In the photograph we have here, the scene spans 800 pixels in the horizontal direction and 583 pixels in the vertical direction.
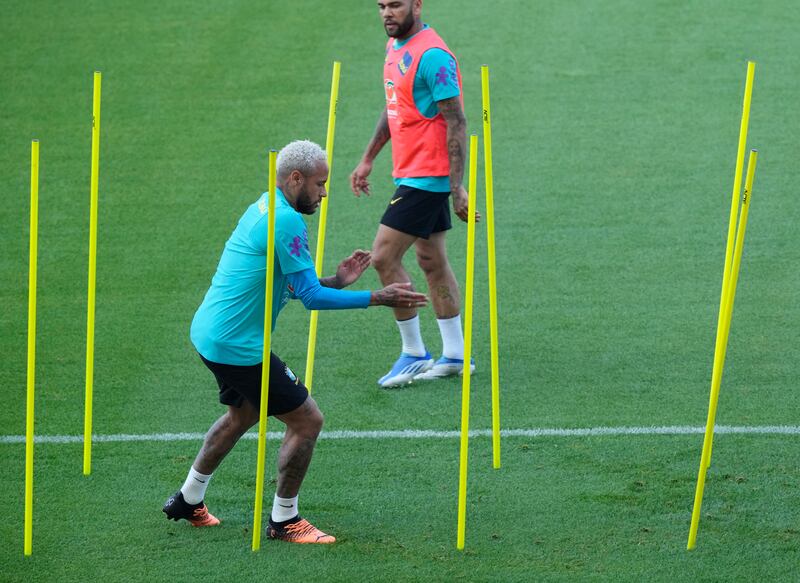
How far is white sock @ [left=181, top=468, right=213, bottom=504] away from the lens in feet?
20.9

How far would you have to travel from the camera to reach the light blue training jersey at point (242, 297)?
6027 millimetres

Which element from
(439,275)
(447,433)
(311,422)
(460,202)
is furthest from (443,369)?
(311,422)

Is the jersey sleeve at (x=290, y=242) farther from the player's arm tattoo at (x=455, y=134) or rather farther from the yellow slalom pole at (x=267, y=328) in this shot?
the player's arm tattoo at (x=455, y=134)

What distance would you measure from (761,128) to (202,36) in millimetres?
6590

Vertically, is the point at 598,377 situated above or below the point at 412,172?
below

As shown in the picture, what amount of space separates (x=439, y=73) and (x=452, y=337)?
1809 millimetres

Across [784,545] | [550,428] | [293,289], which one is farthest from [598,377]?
[293,289]

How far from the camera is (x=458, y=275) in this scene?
10.5 m

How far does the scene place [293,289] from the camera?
5.99 m

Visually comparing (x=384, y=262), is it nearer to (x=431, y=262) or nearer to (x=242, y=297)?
(x=431, y=262)

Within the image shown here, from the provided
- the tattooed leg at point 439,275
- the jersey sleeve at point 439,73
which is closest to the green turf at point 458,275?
the tattooed leg at point 439,275

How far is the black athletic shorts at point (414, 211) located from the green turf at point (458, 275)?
107 cm

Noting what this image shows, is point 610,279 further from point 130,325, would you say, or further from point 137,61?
point 137,61

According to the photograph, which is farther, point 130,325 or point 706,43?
point 706,43
